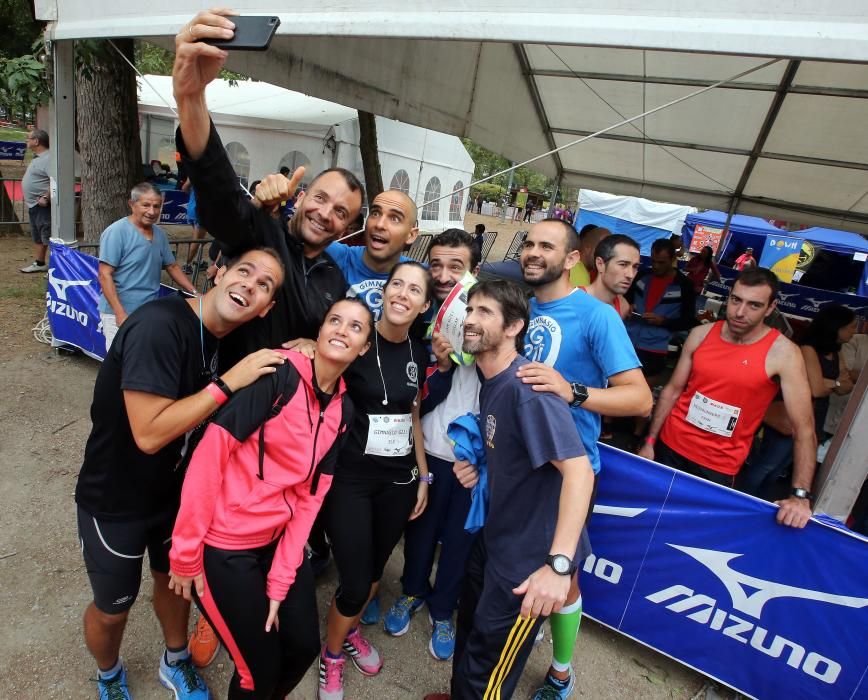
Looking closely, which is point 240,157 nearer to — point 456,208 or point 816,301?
point 456,208

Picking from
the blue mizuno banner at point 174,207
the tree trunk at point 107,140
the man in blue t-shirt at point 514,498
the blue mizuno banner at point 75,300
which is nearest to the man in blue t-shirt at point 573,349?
the man in blue t-shirt at point 514,498

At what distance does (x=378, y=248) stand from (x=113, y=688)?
7.47ft

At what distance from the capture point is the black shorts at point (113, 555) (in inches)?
72.0

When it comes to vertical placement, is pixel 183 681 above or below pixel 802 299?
below

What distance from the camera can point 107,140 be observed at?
652 cm

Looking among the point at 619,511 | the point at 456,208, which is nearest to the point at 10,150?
the point at 456,208

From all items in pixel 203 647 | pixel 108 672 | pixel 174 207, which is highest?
pixel 174 207

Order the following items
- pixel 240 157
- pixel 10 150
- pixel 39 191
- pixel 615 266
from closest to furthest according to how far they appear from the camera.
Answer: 1. pixel 615 266
2. pixel 39 191
3. pixel 240 157
4. pixel 10 150

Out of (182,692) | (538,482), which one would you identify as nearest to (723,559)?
(538,482)

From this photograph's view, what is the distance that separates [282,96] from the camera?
1327 cm

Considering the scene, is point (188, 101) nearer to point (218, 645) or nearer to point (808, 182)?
point (218, 645)

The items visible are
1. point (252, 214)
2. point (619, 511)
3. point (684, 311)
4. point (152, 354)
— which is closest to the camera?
point (152, 354)

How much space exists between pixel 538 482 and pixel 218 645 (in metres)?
1.86

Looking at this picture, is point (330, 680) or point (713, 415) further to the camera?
point (713, 415)
